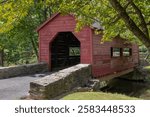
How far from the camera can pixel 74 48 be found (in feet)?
95.2

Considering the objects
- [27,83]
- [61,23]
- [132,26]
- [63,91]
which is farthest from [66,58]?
[132,26]

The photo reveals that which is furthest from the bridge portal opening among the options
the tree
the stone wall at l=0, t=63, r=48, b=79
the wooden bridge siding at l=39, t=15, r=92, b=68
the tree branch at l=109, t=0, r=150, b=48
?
the tree branch at l=109, t=0, r=150, b=48

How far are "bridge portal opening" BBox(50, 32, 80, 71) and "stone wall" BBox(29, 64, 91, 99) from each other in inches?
268

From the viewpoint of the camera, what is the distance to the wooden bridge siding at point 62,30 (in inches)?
779

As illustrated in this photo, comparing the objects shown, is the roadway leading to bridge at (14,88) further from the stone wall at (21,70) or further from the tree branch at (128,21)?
the tree branch at (128,21)

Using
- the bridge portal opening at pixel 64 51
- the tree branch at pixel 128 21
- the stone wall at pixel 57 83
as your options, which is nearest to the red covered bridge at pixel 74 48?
the bridge portal opening at pixel 64 51

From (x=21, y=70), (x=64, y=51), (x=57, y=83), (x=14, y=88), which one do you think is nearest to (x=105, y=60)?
(x=64, y=51)

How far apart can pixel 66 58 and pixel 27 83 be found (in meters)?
10.6

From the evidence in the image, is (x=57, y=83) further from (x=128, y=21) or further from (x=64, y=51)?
(x=64, y=51)

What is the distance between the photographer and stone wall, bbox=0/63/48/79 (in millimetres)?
18002

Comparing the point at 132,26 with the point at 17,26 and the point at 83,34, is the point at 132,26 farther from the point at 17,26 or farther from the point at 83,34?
the point at 17,26

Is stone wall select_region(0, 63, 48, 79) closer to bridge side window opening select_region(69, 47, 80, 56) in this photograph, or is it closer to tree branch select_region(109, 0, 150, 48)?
bridge side window opening select_region(69, 47, 80, 56)

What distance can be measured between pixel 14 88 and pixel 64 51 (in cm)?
1193

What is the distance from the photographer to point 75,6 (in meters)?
10.6
